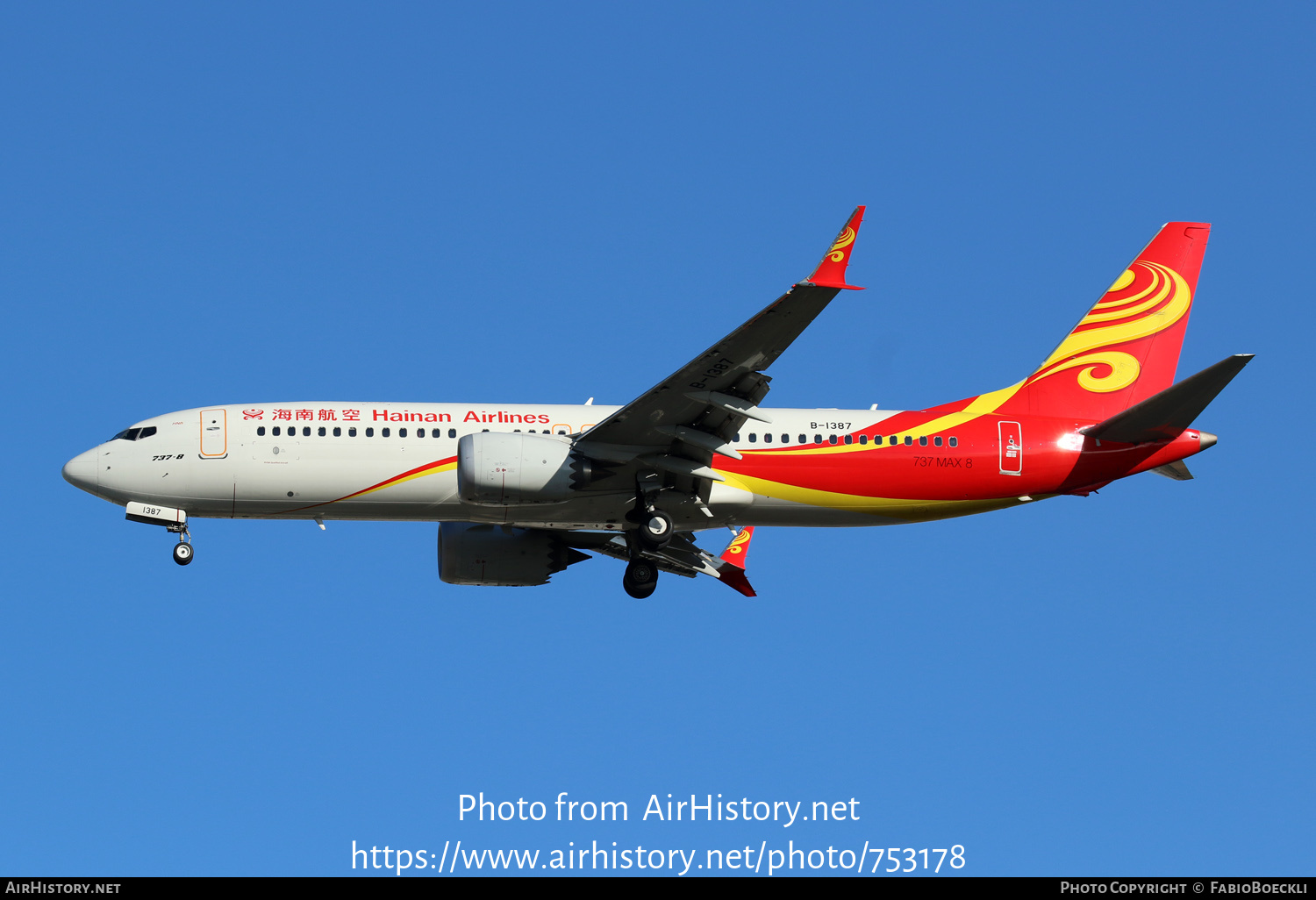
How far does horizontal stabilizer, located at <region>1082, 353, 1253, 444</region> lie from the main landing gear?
21.4 metres

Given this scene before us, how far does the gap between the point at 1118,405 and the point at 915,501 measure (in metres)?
6.20

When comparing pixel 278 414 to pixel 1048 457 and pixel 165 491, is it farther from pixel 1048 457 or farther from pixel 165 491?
pixel 1048 457

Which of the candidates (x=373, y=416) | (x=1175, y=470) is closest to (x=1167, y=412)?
(x=1175, y=470)

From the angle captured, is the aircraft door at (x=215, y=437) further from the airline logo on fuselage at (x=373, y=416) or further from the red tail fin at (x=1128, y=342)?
the red tail fin at (x=1128, y=342)

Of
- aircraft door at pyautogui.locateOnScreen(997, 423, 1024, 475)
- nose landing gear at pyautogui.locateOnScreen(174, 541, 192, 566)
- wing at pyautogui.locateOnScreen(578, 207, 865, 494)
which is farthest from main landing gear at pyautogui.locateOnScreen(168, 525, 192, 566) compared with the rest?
aircraft door at pyautogui.locateOnScreen(997, 423, 1024, 475)

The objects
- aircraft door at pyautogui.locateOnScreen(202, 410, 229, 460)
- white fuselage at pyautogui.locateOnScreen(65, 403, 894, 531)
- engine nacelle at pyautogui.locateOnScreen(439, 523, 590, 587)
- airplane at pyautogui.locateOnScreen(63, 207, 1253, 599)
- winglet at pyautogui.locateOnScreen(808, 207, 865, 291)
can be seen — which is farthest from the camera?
engine nacelle at pyautogui.locateOnScreen(439, 523, 590, 587)

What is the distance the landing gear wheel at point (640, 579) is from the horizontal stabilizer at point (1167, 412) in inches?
441

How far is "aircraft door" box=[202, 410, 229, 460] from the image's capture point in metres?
35.0

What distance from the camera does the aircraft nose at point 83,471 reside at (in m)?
35.2

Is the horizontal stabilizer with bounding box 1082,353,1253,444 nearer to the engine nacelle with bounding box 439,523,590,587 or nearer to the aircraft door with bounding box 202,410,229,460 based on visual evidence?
the engine nacelle with bounding box 439,523,590,587

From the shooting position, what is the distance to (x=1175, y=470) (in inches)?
1441

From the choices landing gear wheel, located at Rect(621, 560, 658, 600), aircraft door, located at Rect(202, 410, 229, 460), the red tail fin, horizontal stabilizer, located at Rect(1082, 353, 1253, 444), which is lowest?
landing gear wheel, located at Rect(621, 560, 658, 600)

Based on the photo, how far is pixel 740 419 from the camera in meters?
33.8

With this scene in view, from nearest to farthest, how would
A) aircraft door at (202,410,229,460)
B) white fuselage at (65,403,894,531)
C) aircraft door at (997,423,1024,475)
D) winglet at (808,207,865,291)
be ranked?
winglet at (808,207,865,291) → white fuselage at (65,403,894,531) → aircraft door at (202,410,229,460) → aircraft door at (997,423,1024,475)
